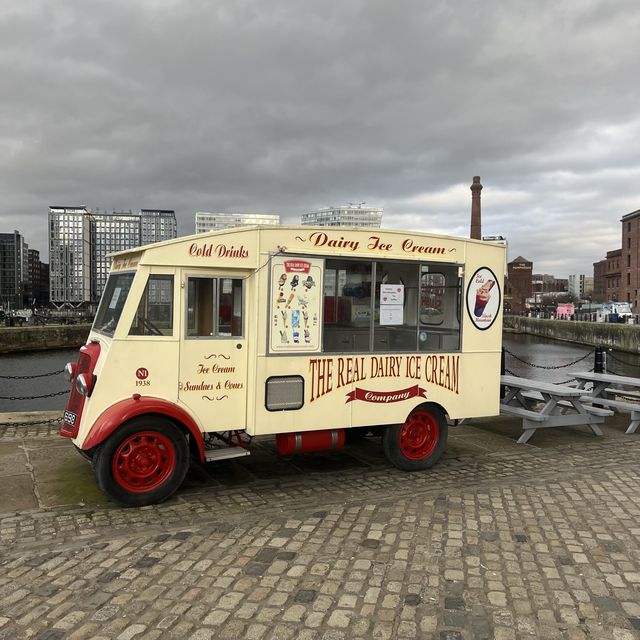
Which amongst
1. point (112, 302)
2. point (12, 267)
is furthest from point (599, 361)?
point (12, 267)

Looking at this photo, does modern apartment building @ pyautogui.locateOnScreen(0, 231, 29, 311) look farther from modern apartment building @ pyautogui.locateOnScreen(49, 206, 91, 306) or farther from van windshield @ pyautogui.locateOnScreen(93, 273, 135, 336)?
van windshield @ pyautogui.locateOnScreen(93, 273, 135, 336)

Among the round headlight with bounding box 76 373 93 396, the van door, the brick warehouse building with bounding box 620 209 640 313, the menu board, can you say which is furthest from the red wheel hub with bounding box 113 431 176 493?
the brick warehouse building with bounding box 620 209 640 313

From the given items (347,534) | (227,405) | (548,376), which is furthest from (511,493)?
(548,376)

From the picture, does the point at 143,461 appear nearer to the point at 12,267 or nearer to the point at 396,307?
the point at 396,307

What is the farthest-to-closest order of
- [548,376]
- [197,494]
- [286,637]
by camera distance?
[548,376] → [197,494] → [286,637]

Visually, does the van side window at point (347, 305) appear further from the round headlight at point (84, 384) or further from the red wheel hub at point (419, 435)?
the round headlight at point (84, 384)

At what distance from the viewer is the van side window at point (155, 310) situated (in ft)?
17.6

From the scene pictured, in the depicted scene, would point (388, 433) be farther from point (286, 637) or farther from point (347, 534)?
point (286, 637)

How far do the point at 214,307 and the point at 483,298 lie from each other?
334cm

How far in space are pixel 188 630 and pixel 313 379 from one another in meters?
3.00

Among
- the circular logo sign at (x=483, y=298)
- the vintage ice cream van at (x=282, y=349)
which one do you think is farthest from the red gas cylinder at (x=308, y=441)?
the circular logo sign at (x=483, y=298)

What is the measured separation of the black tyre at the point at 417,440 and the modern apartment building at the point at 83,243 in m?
145

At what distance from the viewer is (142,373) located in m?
5.31

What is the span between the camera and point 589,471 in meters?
6.72
